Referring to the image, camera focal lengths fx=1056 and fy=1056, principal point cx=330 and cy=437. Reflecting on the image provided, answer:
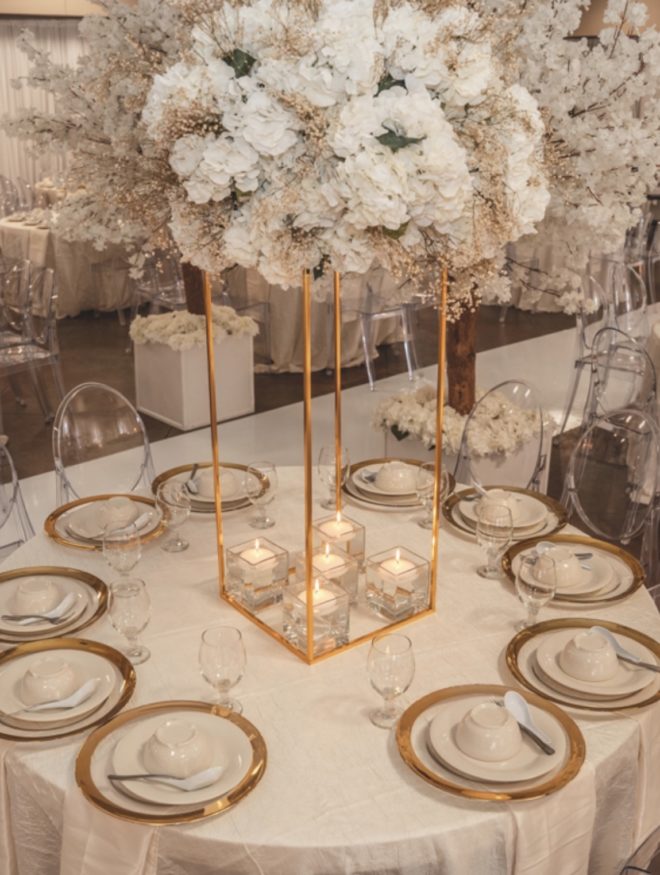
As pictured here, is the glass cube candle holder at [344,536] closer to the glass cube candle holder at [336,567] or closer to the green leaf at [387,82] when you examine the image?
the glass cube candle holder at [336,567]

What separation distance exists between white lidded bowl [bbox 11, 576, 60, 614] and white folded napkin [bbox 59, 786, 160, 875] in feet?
2.21

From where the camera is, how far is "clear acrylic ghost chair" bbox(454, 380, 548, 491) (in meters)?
4.34

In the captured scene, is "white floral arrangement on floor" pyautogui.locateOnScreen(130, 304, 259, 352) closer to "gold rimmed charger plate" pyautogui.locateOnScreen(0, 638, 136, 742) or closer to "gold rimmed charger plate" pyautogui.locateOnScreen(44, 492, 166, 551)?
"gold rimmed charger plate" pyautogui.locateOnScreen(44, 492, 166, 551)

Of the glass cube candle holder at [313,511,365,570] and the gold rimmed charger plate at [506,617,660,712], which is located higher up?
the glass cube candle holder at [313,511,365,570]

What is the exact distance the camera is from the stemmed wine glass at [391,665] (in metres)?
2.18

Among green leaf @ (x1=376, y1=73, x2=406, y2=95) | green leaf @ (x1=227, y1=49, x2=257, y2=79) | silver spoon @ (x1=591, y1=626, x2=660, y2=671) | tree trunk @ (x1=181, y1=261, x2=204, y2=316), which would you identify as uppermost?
green leaf @ (x1=227, y1=49, x2=257, y2=79)

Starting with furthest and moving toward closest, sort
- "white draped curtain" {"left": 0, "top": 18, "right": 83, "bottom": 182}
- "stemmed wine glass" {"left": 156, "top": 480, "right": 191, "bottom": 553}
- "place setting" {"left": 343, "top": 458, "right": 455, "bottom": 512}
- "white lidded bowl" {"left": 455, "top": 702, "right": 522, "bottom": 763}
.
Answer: "white draped curtain" {"left": 0, "top": 18, "right": 83, "bottom": 182} < "place setting" {"left": 343, "top": 458, "right": 455, "bottom": 512} < "stemmed wine glass" {"left": 156, "top": 480, "right": 191, "bottom": 553} < "white lidded bowl" {"left": 455, "top": 702, "right": 522, "bottom": 763}

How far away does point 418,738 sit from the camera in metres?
2.20

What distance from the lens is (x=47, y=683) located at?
7.54 feet

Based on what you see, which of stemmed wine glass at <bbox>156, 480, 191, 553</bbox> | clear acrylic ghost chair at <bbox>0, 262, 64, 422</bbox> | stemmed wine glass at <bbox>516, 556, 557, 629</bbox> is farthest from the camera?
clear acrylic ghost chair at <bbox>0, 262, 64, 422</bbox>

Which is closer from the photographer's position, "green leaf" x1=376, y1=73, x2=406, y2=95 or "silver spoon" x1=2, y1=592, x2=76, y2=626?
"green leaf" x1=376, y1=73, x2=406, y2=95

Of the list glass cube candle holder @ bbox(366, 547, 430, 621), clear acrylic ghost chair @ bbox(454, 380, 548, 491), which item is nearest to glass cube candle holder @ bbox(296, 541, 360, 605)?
glass cube candle holder @ bbox(366, 547, 430, 621)

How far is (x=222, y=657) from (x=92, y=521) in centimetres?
107

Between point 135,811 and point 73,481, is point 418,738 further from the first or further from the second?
point 73,481
